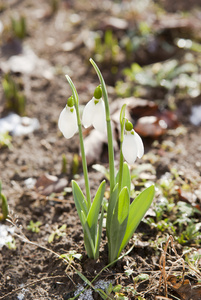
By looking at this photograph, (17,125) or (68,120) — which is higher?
(68,120)

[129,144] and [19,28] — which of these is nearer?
[129,144]

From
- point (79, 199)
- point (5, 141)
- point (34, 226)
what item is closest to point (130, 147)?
point (79, 199)

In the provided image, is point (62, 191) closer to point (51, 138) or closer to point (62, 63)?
point (51, 138)

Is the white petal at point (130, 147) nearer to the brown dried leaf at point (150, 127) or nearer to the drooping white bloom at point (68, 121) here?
the drooping white bloom at point (68, 121)

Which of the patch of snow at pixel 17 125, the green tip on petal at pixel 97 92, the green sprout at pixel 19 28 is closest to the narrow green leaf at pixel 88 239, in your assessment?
the green tip on petal at pixel 97 92

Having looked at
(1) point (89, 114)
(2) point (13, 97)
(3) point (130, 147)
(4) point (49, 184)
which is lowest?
(4) point (49, 184)

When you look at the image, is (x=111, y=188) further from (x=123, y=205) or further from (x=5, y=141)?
(x=5, y=141)
